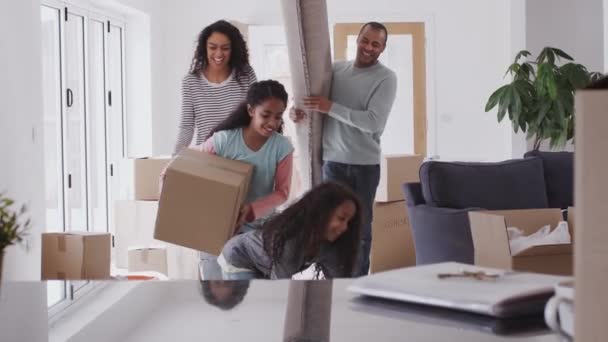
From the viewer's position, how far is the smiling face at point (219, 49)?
386 centimetres

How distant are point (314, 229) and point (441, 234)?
1.91 m

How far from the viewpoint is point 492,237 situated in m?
2.70

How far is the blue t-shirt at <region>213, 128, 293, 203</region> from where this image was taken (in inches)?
129

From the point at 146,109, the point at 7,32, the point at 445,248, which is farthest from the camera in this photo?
the point at 146,109

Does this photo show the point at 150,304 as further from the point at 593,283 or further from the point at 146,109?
the point at 146,109

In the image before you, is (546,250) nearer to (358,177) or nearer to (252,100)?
(252,100)

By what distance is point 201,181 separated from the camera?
9.56 ft

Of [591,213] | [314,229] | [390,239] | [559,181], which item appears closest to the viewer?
[591,213]

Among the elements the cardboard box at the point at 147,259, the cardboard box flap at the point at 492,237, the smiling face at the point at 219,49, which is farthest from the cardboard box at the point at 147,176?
the cardboard box flap at the point at 492,237

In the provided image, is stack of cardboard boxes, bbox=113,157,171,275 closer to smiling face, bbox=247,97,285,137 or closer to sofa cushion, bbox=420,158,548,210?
sofa cushion, bbox=420,158,548,210

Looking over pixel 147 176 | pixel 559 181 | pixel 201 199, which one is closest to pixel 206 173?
pixel 201 199

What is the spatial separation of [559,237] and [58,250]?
2.53 metres

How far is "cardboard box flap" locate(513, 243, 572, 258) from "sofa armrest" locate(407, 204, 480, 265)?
111cm

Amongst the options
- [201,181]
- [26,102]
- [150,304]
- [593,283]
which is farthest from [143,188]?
[593,283]
